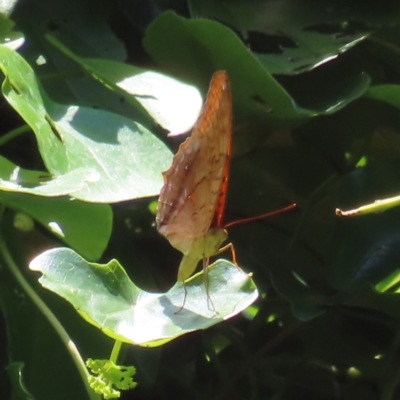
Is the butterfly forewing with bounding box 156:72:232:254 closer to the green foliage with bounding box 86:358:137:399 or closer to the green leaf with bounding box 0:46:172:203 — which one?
the green leaf with bounding box 0:46:172:203

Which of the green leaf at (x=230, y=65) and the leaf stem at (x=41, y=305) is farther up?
the green leaf at (x=230, y=65)

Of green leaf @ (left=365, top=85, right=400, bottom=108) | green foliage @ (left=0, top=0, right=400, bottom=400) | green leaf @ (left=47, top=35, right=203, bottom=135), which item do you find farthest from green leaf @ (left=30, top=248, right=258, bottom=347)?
green leaf @ (left=365, top=85, right=400, bottom=108)

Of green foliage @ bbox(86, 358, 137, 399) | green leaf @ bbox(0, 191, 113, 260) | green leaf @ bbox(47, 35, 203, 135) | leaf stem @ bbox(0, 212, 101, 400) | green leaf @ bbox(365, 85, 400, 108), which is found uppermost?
green leaf @ bbox(47, 35, 203, 135)

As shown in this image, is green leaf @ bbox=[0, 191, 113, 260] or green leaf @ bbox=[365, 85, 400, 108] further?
green leaf @ bbox=[365, 85, 400, 108]

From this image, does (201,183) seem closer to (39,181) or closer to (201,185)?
(201,185)

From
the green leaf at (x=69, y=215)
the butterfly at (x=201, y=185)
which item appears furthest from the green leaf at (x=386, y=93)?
the green leaf at (x=69, y=215)

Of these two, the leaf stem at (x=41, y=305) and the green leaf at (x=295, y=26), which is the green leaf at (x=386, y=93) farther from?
the leaf stem at (x=41, y=305)

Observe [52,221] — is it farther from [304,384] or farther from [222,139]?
[304,384]

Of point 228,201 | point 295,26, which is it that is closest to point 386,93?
point 295,26
